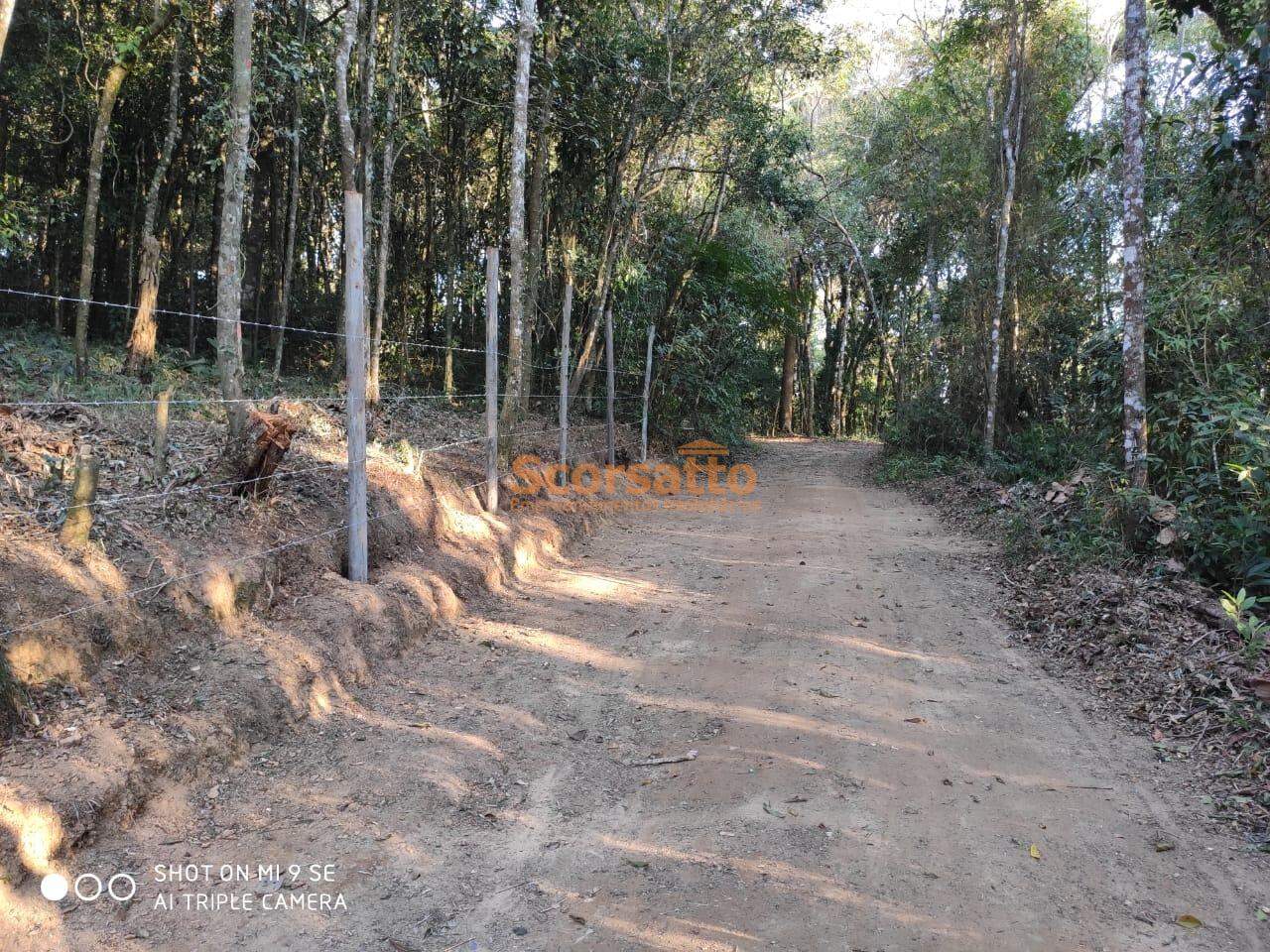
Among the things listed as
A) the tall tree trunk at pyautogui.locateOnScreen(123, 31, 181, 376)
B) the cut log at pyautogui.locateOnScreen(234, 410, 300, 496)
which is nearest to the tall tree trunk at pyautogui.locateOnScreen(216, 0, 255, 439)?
the cut log at pyautogui.locateOnScreen(234, 410, 300, 496)

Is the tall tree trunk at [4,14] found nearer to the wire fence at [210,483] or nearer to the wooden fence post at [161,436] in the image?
the wire fence at [210,483]

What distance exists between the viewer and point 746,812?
351 centimetres

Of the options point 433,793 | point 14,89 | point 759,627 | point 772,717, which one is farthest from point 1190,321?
point 14,89

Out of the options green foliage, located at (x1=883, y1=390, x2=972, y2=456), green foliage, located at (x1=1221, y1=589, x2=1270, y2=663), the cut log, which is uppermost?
green foliage, located at (x1=883, y1=390, x2=972, y2=456)

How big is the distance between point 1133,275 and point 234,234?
7419mm

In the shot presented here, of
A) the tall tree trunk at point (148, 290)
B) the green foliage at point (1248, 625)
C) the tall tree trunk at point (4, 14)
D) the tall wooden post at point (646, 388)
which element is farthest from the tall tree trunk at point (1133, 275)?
the tall tree trunk at point (148, 290)

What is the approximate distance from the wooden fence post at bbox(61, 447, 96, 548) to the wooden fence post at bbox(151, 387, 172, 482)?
686 millimetres

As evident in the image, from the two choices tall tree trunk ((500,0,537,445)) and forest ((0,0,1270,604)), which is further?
tall tree trunk ((500,0,537,445))

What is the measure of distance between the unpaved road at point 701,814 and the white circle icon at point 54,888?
9cm

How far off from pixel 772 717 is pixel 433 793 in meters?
1.90

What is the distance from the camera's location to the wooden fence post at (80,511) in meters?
3.85

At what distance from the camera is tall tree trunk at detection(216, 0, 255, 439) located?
17.9 ft

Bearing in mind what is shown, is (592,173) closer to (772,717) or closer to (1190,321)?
(1190,321)

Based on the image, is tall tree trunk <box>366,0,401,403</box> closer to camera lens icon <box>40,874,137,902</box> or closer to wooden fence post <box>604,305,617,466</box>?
wooden fence post <box>604,305,617,466</box>
